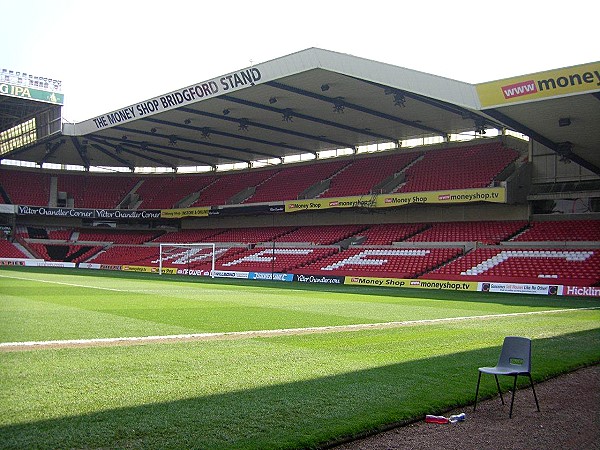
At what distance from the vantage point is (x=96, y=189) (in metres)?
62.4

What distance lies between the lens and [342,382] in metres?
7.78

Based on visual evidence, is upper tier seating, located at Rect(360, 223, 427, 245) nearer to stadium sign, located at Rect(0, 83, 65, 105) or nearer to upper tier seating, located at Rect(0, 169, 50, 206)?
stadium sign, located at Rect(0, 83, 65, 105)

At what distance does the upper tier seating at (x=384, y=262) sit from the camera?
3484cm

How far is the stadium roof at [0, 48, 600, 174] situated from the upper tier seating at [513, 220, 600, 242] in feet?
10.7

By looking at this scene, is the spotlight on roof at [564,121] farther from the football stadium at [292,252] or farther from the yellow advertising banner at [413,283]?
the yellow advertising banner at [413,283]

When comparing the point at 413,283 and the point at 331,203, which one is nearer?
the point at 413,283

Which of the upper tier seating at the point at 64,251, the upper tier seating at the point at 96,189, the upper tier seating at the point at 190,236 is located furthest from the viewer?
the upper tier seating at the point at 96,189

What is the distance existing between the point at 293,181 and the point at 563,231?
24448mm

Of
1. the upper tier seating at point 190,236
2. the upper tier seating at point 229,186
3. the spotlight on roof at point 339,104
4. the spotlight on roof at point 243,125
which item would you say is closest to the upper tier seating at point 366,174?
the spotlight on roof at point 243,125

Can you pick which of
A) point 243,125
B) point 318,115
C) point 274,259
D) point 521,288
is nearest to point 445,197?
point 521,288

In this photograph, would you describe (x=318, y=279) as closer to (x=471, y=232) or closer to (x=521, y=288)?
(x=471, y=232)

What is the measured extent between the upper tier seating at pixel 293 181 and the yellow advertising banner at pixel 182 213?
15.5 ft

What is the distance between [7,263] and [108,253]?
353 inches

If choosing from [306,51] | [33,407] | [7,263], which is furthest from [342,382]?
[7,263]
